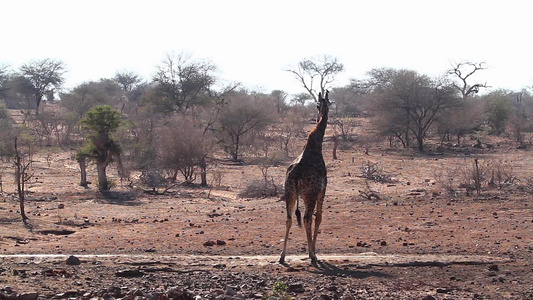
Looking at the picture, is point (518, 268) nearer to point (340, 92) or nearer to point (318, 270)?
point (318, 270)

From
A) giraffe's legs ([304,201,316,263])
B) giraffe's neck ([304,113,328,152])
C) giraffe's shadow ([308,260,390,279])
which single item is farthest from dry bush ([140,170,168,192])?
giraffe's shadow ([308,260,390,279])

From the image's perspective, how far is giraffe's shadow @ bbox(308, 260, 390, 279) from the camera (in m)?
9.66

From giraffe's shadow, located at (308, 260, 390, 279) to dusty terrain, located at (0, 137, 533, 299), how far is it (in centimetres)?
2

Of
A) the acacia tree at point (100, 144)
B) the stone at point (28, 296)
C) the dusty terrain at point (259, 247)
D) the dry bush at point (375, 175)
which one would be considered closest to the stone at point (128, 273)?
the dusty terrain at point (259, 247)

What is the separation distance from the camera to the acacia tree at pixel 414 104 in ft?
146

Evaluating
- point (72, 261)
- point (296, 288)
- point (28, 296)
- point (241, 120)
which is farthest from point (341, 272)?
point (241, 120)

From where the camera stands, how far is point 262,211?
1923 cm

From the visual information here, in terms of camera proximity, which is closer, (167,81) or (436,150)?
(436,150)

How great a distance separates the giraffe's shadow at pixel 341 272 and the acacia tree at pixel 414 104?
1348 inches

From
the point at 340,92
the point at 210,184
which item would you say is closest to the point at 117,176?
the point at 210,184

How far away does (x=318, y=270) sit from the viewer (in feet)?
33.1

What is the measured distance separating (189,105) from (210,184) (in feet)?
75.8

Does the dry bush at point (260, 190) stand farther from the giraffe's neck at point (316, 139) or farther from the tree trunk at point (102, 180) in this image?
the giraffe's neck at point (316, 139)

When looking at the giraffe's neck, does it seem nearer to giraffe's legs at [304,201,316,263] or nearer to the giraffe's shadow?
giraffe's legs at [304,201,316,263]
